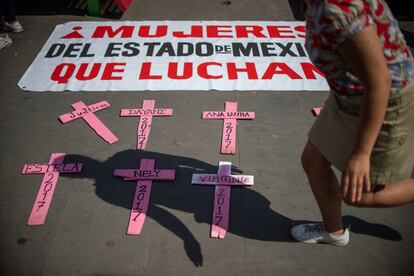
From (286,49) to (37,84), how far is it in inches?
104

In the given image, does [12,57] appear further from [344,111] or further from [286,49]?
[344,111]

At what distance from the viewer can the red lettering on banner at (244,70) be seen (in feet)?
12.1

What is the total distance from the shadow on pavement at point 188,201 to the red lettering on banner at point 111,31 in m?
2.06

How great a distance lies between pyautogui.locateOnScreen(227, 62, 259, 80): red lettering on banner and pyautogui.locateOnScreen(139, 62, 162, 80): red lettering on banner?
72 centimetres

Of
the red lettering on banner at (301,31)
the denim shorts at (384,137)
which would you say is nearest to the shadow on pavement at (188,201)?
the denim shorts at (384,137)

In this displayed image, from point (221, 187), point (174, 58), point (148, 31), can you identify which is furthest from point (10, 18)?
point (221, 187)

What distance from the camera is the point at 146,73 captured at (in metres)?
3.76

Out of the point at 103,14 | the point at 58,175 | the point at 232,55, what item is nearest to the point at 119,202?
the point at 58,175

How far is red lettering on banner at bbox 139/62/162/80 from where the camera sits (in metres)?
3.70

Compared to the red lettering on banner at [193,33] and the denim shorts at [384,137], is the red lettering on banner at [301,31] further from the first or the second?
the denim shorts at [384,137]

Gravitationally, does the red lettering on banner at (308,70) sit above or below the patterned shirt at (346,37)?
below

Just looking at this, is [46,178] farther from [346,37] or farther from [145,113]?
[346,37]

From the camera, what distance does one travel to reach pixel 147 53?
4.06m

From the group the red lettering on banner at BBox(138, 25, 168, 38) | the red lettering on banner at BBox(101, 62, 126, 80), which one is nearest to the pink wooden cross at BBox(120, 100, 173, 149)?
the red lettering on banner at BBox(101, 62, 126, 80)
